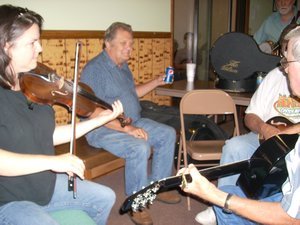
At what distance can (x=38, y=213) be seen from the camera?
46.6 inches

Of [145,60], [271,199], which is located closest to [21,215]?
[271,199]

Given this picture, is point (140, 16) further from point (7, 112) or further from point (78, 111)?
point (7, 112)

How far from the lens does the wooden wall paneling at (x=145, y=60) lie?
3.33m

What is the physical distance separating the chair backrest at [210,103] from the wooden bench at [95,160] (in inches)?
25.8

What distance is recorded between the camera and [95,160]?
6.78ft

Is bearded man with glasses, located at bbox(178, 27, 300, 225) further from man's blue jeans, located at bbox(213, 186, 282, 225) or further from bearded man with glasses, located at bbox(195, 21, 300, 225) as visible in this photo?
bearded man with glasses, located at bbox(195, 21, 300, 225)

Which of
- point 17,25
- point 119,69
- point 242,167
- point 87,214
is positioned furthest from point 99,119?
point 119,69

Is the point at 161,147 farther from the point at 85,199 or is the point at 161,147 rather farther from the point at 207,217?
the point at 85,199

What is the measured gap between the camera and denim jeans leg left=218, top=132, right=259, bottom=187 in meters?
1.98

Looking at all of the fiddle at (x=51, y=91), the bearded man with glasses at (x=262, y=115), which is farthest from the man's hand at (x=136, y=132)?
the bearded man with glasses at (x=262, y=115)

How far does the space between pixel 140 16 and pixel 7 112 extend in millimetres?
2290

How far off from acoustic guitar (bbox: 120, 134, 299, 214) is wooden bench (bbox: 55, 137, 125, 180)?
0.69 m

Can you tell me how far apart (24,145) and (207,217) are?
52.7 inches

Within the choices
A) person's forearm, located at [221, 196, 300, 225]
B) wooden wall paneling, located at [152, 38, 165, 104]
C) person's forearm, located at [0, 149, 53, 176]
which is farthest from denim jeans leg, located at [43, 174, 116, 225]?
wooden wall paneling, located at [152, 38, 165, 104]
